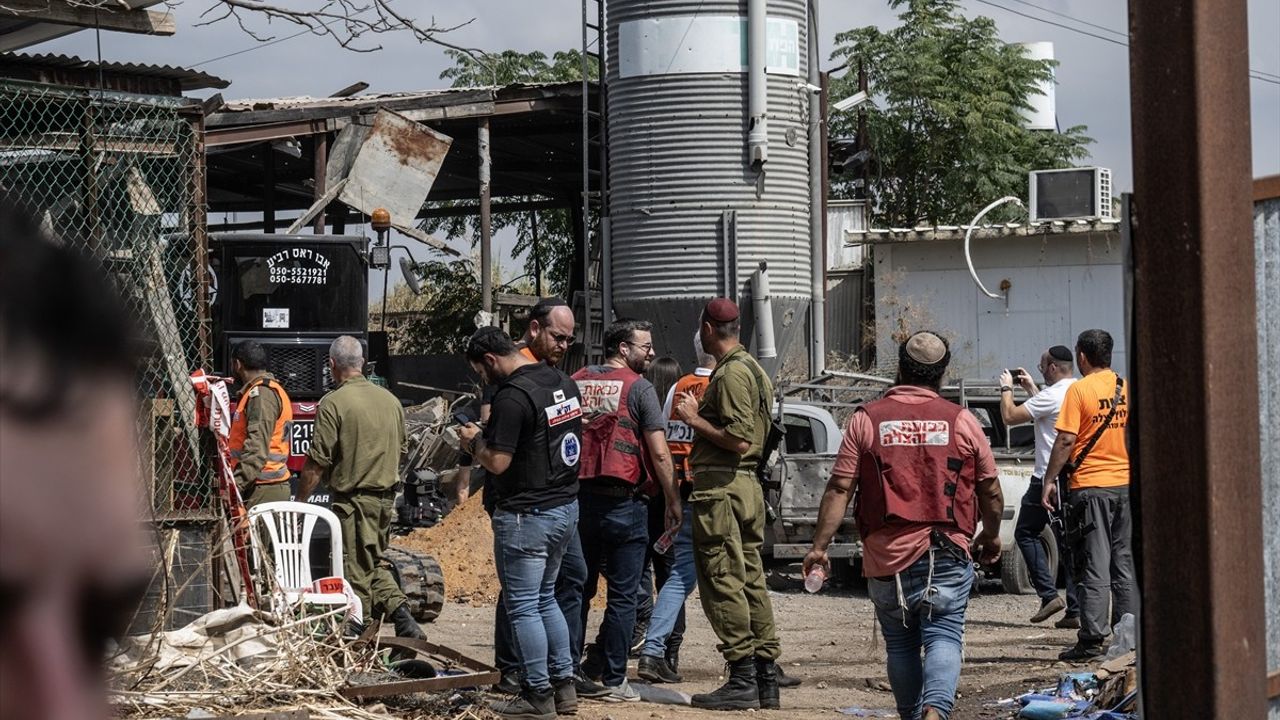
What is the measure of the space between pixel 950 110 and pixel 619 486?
2057 centimetres

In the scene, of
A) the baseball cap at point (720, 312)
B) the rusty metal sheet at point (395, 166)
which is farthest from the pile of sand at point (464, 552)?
the baseball cap at point (720, 312)

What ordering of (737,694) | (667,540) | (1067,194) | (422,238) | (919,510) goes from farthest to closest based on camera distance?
(1067,194) → (422,238) → (667,540) → (737,694) → (919,510)

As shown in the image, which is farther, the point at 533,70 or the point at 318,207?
the point at 533,70

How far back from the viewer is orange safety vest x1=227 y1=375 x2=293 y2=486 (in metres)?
9.25

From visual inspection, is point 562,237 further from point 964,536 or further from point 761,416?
point 964,536

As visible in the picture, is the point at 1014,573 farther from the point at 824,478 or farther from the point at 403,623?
the point at 403,623

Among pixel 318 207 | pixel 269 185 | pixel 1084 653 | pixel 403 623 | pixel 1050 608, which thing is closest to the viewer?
pixel 1084 653

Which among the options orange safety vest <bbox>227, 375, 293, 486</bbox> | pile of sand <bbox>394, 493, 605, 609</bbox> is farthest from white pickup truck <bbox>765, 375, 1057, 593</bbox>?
orange safety vest <bbox>227, 375, 293, 486</bbox>

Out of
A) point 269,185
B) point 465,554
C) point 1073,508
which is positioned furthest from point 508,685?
point 269,185

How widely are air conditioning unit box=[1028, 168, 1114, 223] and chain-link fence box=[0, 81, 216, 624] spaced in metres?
16.8

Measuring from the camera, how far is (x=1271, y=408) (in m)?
3.65

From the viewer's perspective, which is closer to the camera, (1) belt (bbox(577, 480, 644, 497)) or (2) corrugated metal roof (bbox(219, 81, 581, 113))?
(1) belt (bbox(577, 480, 644, 497))

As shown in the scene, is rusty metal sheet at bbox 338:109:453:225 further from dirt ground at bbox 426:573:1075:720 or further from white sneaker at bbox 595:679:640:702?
white sneaker at bbox 595:679:640:702

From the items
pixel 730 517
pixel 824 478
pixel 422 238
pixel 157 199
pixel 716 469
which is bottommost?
pixel 824 478
